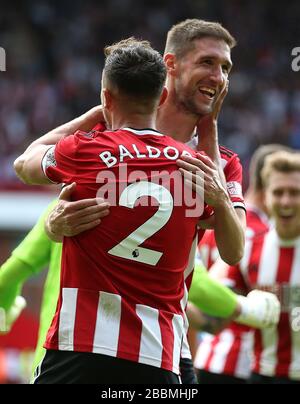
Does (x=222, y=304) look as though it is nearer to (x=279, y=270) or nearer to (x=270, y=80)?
(x=279, y=270)

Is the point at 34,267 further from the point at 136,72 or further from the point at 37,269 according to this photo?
the point at 136,72

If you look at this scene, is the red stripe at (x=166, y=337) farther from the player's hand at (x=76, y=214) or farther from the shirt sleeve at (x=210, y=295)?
the shirt sleeve at (x=210, y=295)

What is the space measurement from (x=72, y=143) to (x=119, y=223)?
0.33m

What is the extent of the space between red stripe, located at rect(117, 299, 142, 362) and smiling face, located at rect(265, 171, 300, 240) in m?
2.54

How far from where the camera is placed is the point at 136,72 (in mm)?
2959

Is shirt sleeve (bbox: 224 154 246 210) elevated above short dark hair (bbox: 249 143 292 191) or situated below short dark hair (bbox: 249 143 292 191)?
below

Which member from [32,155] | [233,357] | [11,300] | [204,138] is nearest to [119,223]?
[32,155]

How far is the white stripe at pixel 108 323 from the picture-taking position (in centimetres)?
291

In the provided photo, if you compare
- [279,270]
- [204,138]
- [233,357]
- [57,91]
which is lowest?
[233,357]

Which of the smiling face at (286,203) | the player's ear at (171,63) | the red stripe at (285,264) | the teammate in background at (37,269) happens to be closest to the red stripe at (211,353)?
the red stripe at (285,264)

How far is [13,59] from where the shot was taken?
54.9ft

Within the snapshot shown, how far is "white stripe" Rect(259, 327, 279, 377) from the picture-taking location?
5192 mm

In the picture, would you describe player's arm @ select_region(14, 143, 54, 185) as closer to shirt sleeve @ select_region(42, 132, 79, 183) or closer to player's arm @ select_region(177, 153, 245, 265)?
shirt sleeve @ select_region(42, 132, 79, 183)

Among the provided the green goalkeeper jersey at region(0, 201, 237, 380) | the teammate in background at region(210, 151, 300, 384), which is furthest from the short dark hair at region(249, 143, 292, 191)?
the green goalkeeper jersey at region(0, 201, 237, 380)
